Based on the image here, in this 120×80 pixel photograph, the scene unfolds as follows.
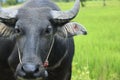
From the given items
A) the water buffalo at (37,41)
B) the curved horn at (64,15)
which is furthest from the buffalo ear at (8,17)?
the curved horn at (64,15)

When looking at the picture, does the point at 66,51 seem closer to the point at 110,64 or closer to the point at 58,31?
the point at 58,31

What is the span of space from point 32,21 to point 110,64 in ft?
8.85

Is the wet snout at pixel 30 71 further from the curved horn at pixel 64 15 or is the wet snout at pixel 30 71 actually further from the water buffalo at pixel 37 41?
the curved horn at pixel 64 15

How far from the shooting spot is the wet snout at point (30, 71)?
3846mm

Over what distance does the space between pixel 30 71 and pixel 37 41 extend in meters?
0.38

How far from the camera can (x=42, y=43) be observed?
13.8 feet

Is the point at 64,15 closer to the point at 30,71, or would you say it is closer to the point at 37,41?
the point at 37,41

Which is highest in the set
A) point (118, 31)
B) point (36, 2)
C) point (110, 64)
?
point (36, 2)

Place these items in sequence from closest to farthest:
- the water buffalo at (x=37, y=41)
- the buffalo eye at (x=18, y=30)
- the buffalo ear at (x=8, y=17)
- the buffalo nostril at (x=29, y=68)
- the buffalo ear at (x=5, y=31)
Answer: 1. the buffalo nostril at (x=29, y=68)
2. the water buffalo at (x=37, y=41)
3. the buffalo eye at (x=18, y=30)
4. the buffalo ear at (x=8, y=17)
5. the buffalo ear at (x=5, y=31)

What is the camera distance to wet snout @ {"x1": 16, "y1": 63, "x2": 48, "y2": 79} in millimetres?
3846

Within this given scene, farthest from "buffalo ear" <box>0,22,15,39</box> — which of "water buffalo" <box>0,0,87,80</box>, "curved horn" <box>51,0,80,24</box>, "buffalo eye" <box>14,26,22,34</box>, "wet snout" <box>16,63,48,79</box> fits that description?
"wet snout" <box>16,63,48,79</box>

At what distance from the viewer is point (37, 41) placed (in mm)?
4109

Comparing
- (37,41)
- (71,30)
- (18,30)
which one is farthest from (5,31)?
(71,30)

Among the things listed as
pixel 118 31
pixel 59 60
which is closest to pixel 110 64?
pixel 59 60
